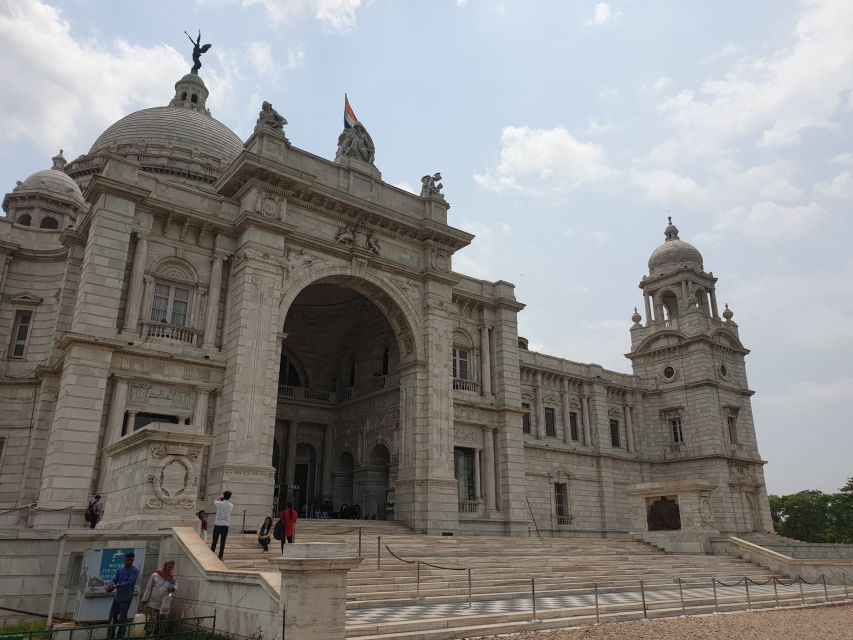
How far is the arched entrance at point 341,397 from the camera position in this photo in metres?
29.2

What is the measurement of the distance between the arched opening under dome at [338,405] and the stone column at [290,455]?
0.16 ft

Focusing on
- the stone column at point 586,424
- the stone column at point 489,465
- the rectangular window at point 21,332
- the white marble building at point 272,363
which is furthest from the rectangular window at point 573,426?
the rectangular window at point 21,332

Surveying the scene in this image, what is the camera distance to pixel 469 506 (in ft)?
94.1

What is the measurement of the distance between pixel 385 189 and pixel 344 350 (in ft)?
29.8

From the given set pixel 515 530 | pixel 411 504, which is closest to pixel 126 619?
pixel 411 504

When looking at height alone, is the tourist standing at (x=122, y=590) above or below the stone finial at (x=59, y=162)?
below

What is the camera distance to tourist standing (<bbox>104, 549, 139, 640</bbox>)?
1024 centimetres

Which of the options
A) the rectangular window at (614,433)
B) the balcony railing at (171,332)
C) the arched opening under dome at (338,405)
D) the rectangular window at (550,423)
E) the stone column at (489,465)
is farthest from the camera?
the rectangular window at (614,433)

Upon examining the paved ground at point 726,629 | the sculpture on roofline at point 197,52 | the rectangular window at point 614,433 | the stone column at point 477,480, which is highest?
the sculpture on roofline at point 197,52

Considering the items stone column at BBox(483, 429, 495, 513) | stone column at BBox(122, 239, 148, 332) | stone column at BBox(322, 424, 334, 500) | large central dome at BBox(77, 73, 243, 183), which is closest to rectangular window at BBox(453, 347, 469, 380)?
stone column at BBox(483, 429, 495, 513)

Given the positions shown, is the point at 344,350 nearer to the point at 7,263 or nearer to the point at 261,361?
the point at 261,361

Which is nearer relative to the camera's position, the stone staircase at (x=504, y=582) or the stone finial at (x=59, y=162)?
the stone staircase at (x=504, y=582)

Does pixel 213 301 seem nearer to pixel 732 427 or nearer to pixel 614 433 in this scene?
pixel 614 433

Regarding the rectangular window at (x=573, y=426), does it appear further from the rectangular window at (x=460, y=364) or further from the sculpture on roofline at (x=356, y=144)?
the sculpture on roofline at (x=356, y=144)
